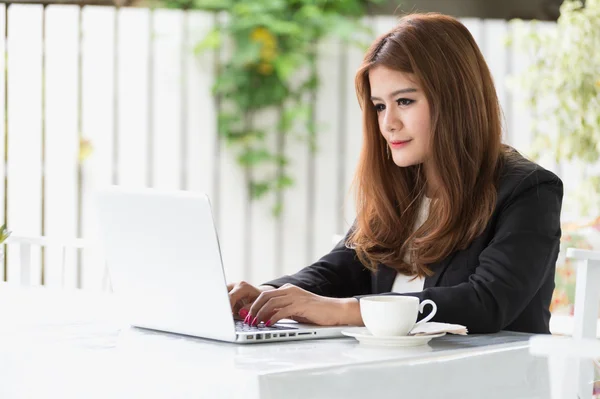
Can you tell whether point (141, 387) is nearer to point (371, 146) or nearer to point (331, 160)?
point (371, 146)

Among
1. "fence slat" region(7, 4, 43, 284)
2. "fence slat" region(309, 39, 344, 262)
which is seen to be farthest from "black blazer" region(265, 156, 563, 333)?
"fence slat" region(7, 4, 43, 284)

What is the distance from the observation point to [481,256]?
147 cm

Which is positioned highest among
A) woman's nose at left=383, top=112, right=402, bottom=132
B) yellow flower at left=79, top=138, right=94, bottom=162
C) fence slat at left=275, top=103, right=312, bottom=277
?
woman's nose at left=383, top=112, right=402, bottom=132

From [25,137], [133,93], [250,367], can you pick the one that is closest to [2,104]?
[25,137]

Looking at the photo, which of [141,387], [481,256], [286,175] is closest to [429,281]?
[481,256]

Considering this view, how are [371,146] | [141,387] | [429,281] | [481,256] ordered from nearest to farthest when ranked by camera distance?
1. [141,387]
2. [481,256]
3. [429,281]
4. [371,146]

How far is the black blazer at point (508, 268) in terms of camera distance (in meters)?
1.38

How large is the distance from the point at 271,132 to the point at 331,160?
29 cm

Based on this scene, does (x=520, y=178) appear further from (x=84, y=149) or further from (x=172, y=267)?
(x=84, y=149)

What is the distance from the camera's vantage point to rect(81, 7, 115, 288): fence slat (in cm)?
403

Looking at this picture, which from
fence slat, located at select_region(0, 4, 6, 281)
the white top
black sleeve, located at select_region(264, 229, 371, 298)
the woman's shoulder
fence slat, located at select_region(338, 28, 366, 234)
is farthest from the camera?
fence slat, located at select_region(338, 28, 366, 234)

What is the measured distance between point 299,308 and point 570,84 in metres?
2.70

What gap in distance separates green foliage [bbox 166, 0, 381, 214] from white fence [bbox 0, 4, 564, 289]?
0.06 metres

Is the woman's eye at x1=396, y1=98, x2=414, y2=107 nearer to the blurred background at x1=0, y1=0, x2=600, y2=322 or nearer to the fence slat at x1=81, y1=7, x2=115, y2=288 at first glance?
the blurred background at x1=0, y1=0, x2=600, y2=322
